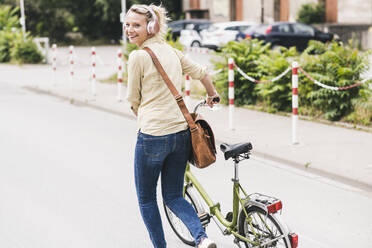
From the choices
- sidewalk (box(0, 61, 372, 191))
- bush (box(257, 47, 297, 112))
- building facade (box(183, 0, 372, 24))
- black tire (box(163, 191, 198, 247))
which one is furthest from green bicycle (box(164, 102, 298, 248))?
building facade (box(183, 0, 372, 24))

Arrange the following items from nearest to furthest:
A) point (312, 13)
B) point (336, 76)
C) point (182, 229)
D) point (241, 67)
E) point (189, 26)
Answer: point (182, 229) < point (336, 76) < point (241, 67) < point (189, 26) < point (312, 13)

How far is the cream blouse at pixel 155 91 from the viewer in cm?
386

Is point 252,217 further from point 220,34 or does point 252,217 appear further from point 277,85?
point 220,34

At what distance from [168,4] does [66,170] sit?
37.7m

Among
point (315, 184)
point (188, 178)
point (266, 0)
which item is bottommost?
point (315, 184)

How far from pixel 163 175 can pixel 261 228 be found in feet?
2.48

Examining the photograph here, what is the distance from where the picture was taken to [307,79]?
1051cm

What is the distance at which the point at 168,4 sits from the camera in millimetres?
43969

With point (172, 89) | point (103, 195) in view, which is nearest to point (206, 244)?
point (172, 89)

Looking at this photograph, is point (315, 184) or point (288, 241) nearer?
point (288, 241)

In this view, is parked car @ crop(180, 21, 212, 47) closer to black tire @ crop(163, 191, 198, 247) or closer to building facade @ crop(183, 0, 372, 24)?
building facade @ crop(183, 0, 372, 24)

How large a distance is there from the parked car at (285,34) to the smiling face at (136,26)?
22084 mm

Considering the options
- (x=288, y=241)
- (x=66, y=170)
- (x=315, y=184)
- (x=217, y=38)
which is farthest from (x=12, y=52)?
(x=288, y=241)

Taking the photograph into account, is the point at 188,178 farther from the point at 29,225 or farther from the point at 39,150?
the point at 39,150
